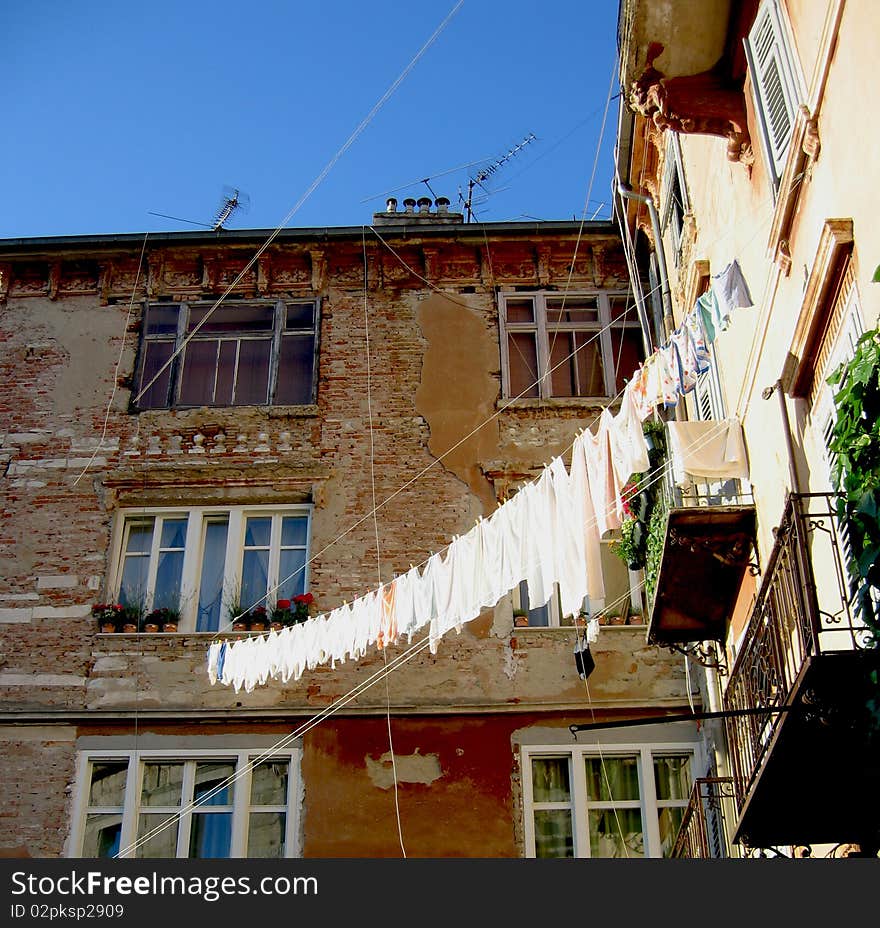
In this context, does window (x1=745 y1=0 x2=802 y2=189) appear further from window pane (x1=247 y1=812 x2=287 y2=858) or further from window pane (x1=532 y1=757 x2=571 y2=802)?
window pane (x1=247 y1=812 x2=287 y2=858)

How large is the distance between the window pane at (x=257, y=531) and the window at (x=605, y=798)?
421 centimetres

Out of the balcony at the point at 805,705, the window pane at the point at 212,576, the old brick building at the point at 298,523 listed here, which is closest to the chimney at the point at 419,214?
the old brick building at the point at 298,523

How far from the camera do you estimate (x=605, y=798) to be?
45.5ft

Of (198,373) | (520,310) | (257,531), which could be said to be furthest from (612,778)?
(198,373)

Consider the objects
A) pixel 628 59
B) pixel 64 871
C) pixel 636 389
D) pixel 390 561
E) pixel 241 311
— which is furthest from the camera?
pixel 241 311

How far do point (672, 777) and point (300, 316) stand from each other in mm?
7822

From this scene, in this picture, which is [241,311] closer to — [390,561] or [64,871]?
[390,561]

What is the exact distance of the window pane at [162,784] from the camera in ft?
45.9

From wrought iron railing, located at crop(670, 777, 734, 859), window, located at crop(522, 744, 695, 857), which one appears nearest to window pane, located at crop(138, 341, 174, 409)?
window, located at crop(522, 744, 695, 857)

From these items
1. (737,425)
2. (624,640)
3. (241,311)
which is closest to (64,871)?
(737,425)

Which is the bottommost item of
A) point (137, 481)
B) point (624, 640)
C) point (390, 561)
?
point (624, 640)

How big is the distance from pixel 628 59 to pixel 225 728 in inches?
325

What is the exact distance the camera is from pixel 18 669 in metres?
14.7

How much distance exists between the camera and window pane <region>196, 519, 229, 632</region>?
1523 cm
